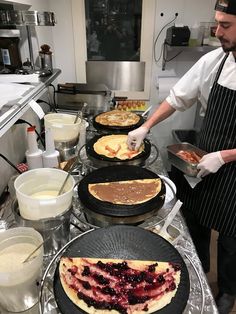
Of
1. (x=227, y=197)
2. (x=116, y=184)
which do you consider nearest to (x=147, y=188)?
(x=116, y=184)

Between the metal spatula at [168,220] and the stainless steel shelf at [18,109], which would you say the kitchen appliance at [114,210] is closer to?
the metal spatula at [168,220]

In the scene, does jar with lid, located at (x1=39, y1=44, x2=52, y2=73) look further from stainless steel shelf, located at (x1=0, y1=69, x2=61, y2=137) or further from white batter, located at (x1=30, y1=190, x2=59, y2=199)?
white batter, located at (x1=30, y1=190, x2=59, y2=199)

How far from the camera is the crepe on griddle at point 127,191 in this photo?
1.03 metres

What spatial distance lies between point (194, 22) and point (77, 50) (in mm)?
1176

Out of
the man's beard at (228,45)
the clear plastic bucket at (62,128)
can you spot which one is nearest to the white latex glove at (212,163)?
the man's beard at (228,45)

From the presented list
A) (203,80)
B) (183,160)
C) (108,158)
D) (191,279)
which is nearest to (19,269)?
(191,279)

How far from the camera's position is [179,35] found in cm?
237

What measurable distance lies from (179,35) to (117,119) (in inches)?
42.4

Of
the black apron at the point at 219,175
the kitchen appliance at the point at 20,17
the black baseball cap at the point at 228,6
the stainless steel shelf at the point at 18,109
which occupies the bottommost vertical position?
the black apron at the point at 219,175

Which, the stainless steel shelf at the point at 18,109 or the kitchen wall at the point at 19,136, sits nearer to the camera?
the stainless steel shelf at the point at 18,109

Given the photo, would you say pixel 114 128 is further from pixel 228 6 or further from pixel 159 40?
pixel 159 40

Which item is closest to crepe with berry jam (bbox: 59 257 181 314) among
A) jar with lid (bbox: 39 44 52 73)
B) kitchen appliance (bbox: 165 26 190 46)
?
jar with lid (bbox: 39 44 52 73)

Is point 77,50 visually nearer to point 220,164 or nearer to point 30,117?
point 30,117

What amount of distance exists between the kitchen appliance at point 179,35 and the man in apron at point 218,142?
3.25ft
